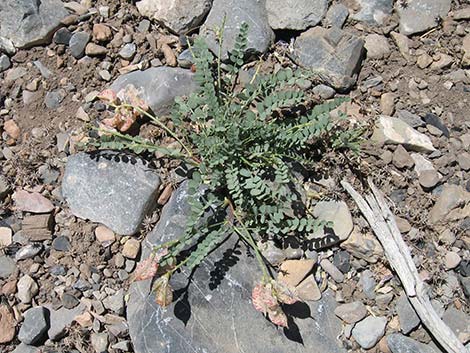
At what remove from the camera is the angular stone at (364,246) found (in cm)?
384

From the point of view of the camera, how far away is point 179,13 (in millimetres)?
4281

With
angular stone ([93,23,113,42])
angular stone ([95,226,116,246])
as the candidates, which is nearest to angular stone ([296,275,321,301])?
angular stone ([95,226,116,246])

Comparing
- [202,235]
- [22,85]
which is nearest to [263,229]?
[202,235]

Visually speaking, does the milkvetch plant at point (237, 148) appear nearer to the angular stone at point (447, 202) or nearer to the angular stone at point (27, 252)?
the angular stone at point (447, 202)

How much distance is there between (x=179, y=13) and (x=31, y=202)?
5.01 feet

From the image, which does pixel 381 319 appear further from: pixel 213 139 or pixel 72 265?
pixel 72 265

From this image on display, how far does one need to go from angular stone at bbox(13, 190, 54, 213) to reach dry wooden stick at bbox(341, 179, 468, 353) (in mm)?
1796

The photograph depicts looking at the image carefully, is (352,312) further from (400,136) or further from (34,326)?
(34,326)

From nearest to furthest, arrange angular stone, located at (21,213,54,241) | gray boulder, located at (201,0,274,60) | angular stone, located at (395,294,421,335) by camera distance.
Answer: angular stone, located at (395,294,421,335) → angular stone, located at (21,213,54,241) → gray boulder, located at (201,0,274,60)

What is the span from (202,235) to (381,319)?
3.70 feet

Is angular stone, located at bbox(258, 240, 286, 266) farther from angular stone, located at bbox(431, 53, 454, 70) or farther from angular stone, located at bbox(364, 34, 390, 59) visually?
angular stone, located at bbox(431, 53, 454, 70)

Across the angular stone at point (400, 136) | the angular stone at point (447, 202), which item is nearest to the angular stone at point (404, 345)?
the angular stone at point (447, 202)

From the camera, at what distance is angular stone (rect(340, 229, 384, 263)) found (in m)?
3.84

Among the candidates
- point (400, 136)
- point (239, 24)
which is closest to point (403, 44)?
point (400, 136)
